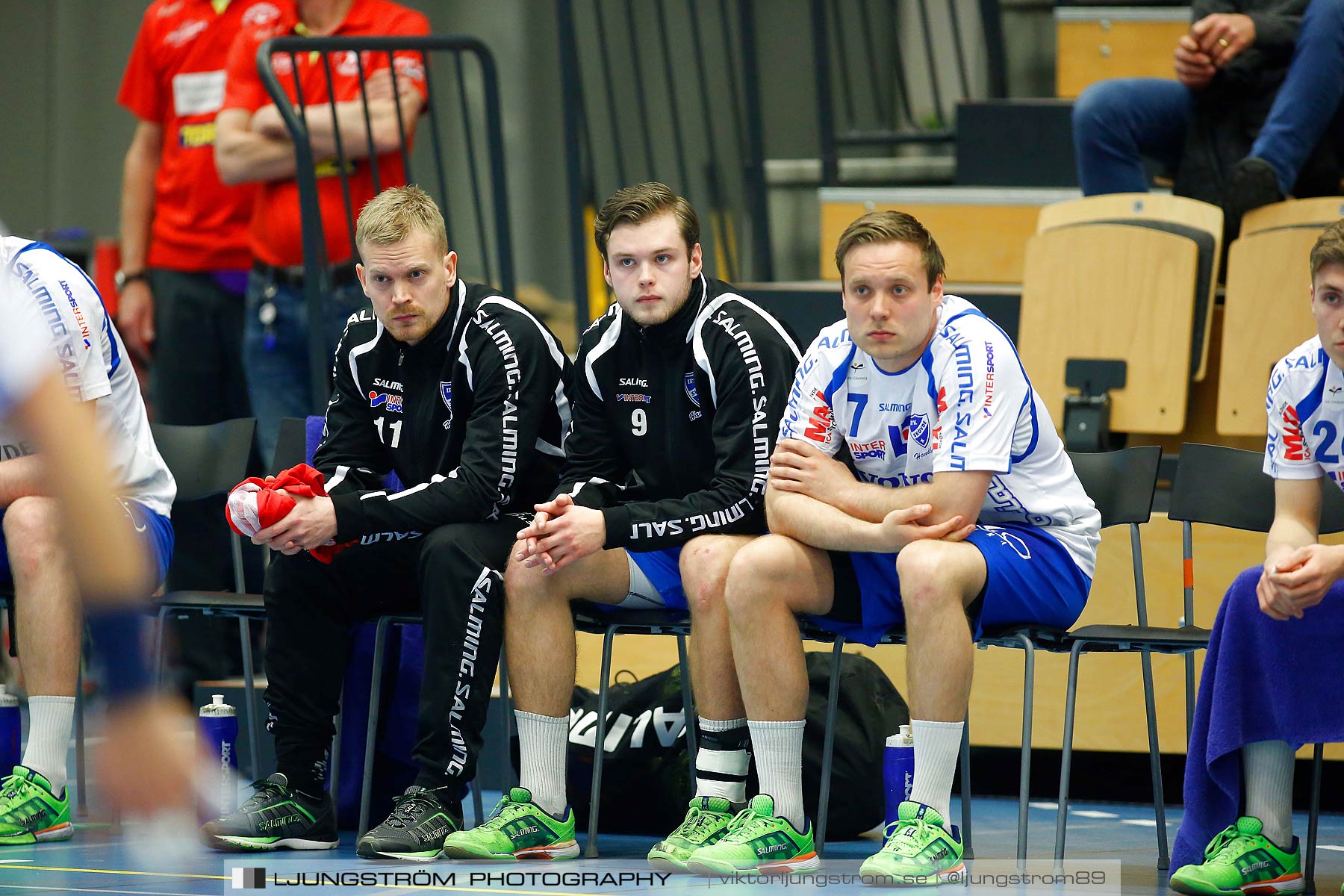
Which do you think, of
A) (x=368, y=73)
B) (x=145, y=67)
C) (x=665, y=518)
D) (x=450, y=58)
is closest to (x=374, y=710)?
(x=665, y=518)

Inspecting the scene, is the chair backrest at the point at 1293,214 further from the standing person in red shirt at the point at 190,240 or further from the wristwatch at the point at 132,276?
the wristwatch at the point at 132,276

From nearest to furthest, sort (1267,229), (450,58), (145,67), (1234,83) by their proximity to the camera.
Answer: (1267,229)
(1234,83)
(145,67)
(450,58)

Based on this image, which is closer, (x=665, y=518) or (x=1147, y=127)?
(x=665, y=518)

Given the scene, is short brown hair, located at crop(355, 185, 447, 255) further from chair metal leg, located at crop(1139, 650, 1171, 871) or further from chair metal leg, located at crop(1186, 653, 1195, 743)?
chair metal leg, located at crop(1186, 653, 1195, 743)

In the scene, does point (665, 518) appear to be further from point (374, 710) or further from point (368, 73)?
point (368, 73)

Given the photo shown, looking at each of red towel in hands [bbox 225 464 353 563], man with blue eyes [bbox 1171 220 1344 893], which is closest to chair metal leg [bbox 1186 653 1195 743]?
man with blue eyes [bbox 1171 220 1344 893]

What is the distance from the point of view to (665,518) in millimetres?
3365

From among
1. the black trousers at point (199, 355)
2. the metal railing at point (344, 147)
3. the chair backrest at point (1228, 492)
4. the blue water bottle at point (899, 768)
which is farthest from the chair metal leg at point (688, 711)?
the black trousers at point (199, 355)

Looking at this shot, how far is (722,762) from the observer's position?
3242 mm

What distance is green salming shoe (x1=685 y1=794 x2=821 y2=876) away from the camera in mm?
3020

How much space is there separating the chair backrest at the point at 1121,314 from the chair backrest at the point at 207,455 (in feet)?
6.46

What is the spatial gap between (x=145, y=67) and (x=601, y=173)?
8.75 ft

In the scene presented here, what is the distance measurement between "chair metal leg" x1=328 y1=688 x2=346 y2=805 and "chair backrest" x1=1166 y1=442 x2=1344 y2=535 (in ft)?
5.95

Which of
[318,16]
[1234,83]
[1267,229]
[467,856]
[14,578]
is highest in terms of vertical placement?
[318,16]
